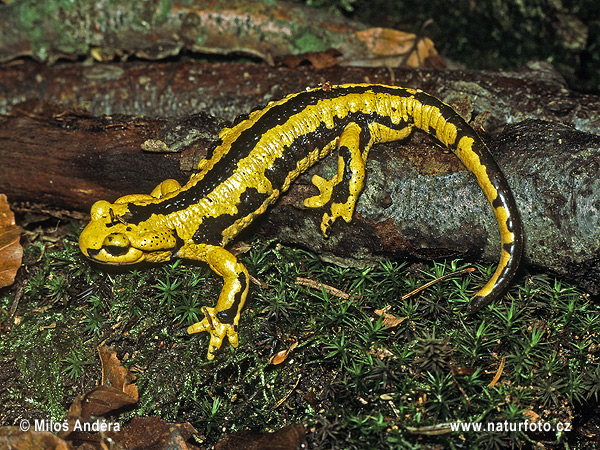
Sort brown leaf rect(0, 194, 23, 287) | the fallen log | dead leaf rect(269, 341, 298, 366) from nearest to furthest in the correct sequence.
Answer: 1. the fallen log
2. dead leaf rect(269, 341, 298, 366)
3. brown leaf rect(0, 194, 23, 287)

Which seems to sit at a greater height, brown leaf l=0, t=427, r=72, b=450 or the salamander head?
the salamander head

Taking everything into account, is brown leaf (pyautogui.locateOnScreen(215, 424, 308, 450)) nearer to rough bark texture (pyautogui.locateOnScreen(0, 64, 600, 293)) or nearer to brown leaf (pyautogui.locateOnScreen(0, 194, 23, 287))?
rough bark texture (pyautogui.locateOnScreen(0, 64, 600, 293))

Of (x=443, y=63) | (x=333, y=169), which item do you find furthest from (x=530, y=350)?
(x=443, y=63)

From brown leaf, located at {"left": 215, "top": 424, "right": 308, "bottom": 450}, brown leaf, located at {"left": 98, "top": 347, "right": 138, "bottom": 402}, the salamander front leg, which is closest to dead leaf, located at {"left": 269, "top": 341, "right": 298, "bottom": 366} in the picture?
the salamander front leg

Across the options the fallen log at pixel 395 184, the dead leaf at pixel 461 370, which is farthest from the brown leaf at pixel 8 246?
the dead leaf at pixel 461 370

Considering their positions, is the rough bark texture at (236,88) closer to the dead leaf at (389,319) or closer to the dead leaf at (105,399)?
the dead leaf at (389,319)

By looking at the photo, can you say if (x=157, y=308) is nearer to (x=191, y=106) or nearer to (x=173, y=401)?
(x=173, y=401)
